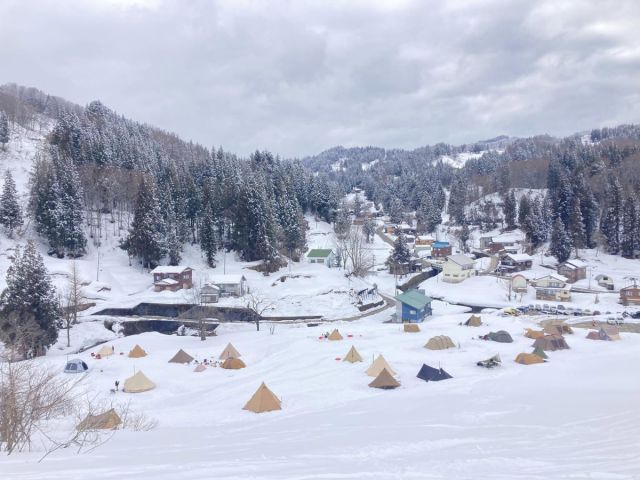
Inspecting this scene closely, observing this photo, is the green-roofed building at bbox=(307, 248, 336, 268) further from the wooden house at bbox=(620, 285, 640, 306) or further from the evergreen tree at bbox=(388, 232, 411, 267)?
the wooden house at bbox=(620, 285, 640, 306)

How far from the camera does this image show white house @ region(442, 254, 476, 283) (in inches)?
1907

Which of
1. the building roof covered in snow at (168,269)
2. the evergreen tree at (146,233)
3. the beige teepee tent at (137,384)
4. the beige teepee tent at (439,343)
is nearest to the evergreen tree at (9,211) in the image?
the evergreen tree at (146,233)

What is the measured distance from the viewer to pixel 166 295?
3962 centimetres

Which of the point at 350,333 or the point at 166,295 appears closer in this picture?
the point at 350,333

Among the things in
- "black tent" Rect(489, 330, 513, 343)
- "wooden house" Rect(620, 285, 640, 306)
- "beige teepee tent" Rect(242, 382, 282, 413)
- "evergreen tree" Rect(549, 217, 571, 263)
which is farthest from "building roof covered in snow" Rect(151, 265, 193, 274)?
"evergreen tree" Rect(549, 217, 571, 263)

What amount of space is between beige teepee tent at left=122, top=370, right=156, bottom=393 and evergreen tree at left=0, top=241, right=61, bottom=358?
10314 mm

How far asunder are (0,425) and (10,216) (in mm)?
44022

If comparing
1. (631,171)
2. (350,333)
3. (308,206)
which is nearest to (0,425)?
(350,333)

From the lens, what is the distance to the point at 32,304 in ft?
87.4

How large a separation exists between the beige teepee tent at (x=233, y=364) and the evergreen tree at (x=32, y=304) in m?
12.3

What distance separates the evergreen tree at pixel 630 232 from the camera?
50.3 m

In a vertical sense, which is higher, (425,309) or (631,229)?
(631,229)

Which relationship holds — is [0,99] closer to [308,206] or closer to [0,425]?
[308,206]

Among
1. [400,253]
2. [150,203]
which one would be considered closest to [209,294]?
[150,203]
